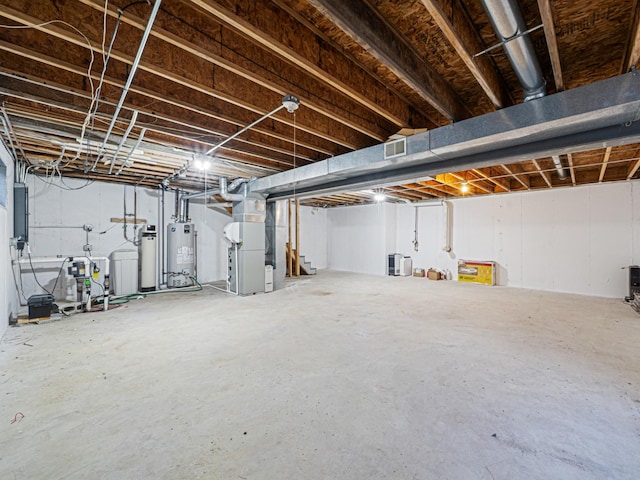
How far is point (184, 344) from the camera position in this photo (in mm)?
3232

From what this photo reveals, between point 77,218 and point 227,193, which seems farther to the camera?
point 227,193

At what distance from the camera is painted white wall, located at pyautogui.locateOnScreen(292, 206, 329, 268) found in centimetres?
997

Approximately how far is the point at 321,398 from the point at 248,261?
4068mm

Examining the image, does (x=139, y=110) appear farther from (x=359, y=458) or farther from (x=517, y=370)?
(x=517, y=370)

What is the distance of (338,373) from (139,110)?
121 inches

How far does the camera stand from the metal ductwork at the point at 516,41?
1368 millimetres

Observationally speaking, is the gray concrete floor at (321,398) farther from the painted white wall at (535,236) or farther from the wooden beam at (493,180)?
the wooden beam at (493,180)

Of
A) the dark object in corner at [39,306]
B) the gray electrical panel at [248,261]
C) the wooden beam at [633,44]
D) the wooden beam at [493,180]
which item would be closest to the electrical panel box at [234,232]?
the gray electrical panel at [248,261]

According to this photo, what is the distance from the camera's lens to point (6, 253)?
3660 mm

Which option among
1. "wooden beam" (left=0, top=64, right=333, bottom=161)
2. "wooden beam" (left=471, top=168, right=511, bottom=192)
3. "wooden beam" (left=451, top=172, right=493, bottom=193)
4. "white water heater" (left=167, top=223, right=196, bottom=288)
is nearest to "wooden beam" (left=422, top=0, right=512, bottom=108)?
"wooden beam" (left=0, top=64, right=333, bottom=161)

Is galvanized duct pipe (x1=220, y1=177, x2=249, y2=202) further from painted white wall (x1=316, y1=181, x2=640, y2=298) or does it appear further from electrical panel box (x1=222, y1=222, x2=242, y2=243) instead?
painted white wall (x1=316, y1=181, x2=640, y2=298)

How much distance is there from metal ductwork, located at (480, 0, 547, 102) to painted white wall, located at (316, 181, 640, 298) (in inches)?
219

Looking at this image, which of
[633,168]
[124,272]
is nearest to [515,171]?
[633,168]

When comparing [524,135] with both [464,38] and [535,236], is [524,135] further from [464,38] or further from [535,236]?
[535,236]
